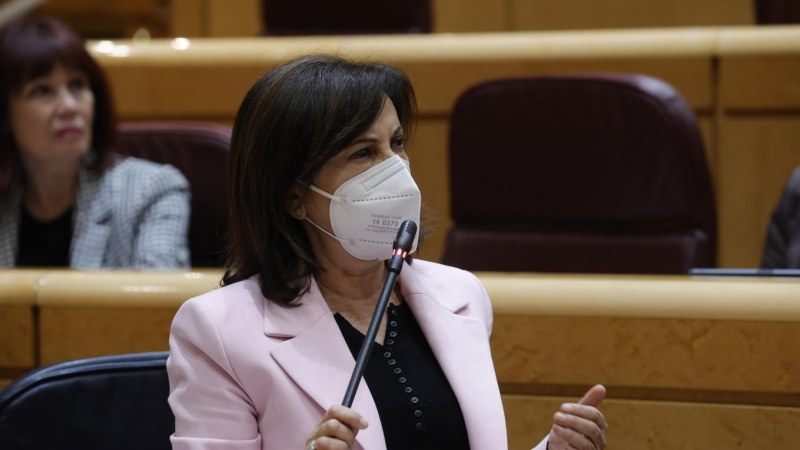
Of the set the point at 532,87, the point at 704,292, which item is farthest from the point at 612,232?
the point at 704,292

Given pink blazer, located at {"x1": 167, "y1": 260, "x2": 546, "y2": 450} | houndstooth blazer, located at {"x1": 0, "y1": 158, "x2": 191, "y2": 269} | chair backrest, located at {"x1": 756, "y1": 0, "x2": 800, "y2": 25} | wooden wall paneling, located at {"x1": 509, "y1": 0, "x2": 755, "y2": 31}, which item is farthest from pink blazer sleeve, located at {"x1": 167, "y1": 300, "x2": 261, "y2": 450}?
wooden wall paneling, located at {"x1": 509, "y1": 0, "x2": 755, "y2": 31}

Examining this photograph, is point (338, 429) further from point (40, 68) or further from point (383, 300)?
point (40, 68)

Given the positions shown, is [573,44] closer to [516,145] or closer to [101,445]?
[516,145]

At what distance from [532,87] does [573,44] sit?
1.19ft

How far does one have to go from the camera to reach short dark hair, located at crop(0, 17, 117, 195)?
135 cm

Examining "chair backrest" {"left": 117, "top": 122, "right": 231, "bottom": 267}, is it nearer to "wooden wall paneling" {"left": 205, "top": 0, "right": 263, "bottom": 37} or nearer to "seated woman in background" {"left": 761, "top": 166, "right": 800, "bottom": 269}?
"seated woman in background" {"left": 761, "top": 166, "right": 800, "bottom": 269}

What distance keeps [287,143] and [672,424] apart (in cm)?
36

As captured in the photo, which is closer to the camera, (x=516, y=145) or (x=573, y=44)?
(x=516, y=145)

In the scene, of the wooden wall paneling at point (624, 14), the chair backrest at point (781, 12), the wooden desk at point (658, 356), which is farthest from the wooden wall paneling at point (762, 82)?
the wooden desk at point (658, 356)

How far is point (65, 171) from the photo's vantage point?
1.36 meters

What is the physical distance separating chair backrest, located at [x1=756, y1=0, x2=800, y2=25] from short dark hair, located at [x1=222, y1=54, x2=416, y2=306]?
1.10 m

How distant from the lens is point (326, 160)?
0.71 metres

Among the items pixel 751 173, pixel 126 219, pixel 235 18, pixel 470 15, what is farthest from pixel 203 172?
pixel 235 18

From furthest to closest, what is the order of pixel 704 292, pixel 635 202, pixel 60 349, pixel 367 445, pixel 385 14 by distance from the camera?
pixel 385 14, pixel 635 202, pixel 60 349, pixel 704 292, pixel 367 445
